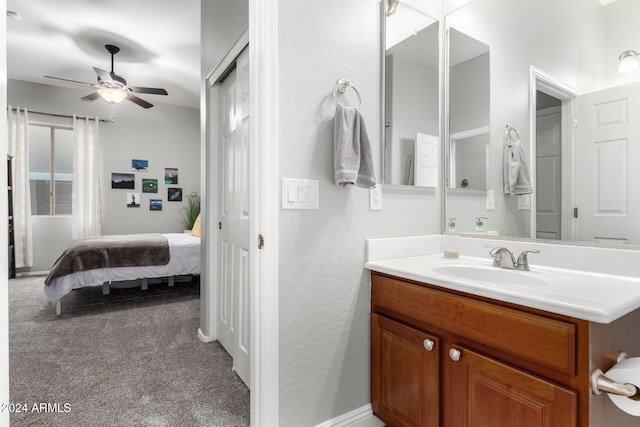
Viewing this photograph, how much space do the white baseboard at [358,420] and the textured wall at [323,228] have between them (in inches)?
0.9

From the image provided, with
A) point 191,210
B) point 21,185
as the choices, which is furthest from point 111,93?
point 191,210

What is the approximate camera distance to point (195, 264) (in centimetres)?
389

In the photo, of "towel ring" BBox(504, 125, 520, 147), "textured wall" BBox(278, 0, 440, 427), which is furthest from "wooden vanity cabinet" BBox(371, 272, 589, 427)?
"towel ring" BBox(504, 125, 520, 147)

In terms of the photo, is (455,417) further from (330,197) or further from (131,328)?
(131,328)

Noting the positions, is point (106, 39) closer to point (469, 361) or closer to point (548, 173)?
point (548, 173)

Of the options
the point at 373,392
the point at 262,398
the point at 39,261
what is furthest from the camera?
the point at 39,261

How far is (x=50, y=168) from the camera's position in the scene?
4.99m

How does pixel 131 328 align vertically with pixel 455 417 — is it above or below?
below

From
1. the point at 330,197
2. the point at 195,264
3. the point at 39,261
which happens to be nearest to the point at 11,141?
the point at 39,261

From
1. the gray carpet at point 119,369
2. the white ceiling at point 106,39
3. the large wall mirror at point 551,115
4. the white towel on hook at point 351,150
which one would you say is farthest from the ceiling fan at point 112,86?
the large wall mirror at point 551,115

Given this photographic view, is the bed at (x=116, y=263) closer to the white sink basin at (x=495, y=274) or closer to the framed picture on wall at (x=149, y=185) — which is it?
the framed picture on wall at (x=149, y=185)

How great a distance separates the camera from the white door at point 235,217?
1944mm

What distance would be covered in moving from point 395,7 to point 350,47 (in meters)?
0.39

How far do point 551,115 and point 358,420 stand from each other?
1.64m
